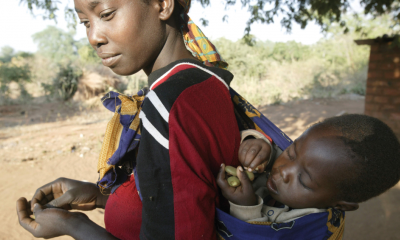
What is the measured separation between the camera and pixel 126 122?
106cm

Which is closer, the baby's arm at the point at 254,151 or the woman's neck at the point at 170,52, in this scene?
the baby's arm at the point at 254,151

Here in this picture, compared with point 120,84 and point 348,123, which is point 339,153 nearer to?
point 348,123

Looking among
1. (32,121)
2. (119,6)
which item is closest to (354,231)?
(119,6)

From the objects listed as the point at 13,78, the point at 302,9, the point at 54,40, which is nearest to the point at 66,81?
the point at 13,78

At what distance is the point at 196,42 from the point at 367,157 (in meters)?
0.89

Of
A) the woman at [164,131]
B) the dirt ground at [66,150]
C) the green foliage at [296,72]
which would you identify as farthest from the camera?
the green foliage at [296,72]

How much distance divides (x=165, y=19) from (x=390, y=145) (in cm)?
107

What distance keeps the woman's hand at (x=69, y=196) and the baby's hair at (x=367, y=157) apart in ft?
4.32

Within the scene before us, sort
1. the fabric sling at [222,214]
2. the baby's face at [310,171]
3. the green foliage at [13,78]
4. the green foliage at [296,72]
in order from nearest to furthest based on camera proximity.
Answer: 1. the fabric sling at [222,214]
2. the baby's face at [310,171]
3. the green foliage at [13,78]
4. the green foliage at [296,72]

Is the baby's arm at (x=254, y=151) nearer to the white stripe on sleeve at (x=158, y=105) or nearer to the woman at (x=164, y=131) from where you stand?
the woman at (x=164, y=131)

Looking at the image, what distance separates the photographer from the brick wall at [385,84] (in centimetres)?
553

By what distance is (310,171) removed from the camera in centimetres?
116

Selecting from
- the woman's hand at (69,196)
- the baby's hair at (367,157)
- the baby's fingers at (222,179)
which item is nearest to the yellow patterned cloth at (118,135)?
the baby's fingers at (222,179)

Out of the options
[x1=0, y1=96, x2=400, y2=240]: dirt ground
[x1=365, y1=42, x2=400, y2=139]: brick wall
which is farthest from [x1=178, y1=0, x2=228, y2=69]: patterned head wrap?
[x1=365, y1=42, x2=400, y2=139]: brick wall
